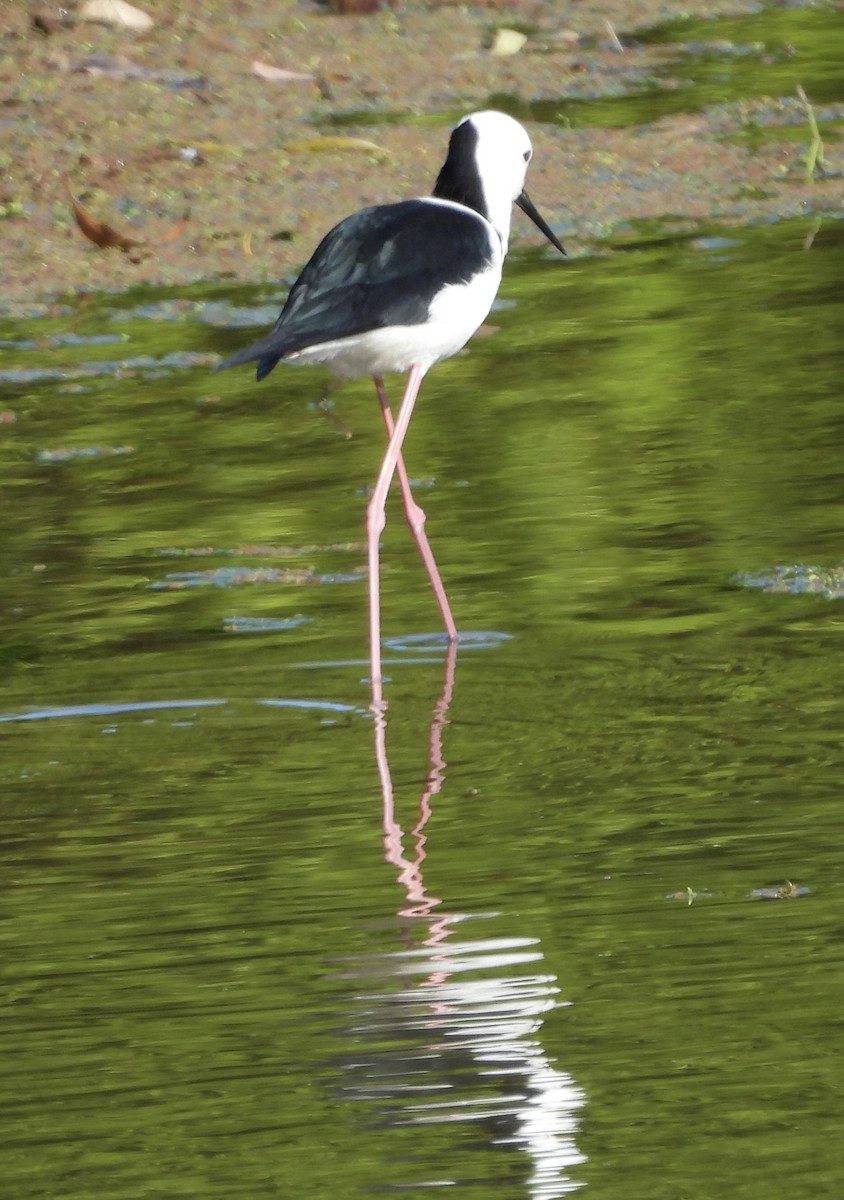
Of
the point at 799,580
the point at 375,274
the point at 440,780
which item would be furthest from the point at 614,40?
the point at 440,780

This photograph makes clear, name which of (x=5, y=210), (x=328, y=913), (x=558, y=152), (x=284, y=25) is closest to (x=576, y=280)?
(x=558, y=152)

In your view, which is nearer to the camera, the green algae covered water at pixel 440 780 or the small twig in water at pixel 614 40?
the green algae covered water at pixel 440 780

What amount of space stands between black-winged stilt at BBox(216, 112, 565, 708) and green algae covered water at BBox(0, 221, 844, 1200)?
0.21 metres

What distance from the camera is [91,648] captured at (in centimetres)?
533

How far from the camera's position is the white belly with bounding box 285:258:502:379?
5.55 metres

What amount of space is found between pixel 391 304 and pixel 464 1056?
8.61 ft

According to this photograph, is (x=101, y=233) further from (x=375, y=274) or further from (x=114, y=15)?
(x=375, y=274)

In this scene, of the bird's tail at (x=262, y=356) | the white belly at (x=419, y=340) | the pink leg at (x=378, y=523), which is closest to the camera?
the pink leg at (x=378, y=523)

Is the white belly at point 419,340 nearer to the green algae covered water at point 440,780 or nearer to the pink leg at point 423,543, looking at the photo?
the pink leg at point 423,543

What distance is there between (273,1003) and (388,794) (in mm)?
950

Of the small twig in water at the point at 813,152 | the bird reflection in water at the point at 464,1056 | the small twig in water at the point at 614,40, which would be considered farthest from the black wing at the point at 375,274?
the small twig in water at the point at 614,40

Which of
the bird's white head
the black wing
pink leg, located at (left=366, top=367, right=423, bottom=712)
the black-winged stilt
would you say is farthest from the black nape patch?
pink leg, located at (left=366, top=367, right=423, bottom=712)

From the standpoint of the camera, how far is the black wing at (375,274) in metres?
5.32

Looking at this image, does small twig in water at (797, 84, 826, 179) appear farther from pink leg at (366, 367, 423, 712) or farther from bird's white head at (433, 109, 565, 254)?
pink leg at (366, 367, 423, 712)
